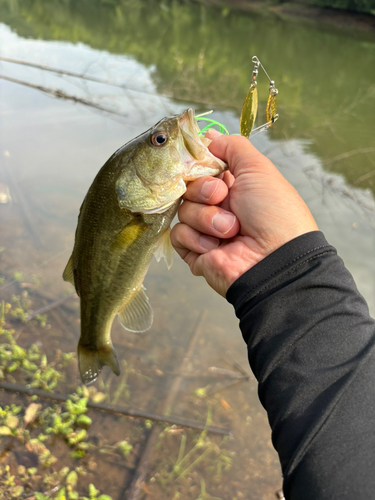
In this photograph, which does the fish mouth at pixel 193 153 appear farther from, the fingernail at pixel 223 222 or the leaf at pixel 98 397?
the leaf at pixel 98 397

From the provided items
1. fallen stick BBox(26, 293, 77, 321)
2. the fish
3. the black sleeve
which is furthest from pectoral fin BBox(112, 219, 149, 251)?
fallen stick BBox(26, 293, 77, 321)

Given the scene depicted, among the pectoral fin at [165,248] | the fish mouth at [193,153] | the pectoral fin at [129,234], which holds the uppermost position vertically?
the fish mouth at [193,153]

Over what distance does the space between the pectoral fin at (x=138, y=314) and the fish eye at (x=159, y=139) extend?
0.91m

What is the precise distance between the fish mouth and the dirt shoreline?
27796mm

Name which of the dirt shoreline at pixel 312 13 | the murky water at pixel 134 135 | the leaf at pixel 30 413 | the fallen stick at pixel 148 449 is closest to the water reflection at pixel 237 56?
the murky water at pixel 134 135

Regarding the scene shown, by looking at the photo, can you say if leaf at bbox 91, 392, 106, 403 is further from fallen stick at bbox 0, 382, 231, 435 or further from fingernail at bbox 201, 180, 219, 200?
fingernail at bbox 201, 180, 219, 200

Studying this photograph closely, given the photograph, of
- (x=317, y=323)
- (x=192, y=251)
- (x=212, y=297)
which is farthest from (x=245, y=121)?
(x=212, y=297)

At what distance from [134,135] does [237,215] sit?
6.79 meters

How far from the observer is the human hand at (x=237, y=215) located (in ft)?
5.71

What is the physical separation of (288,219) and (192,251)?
2.07 feet

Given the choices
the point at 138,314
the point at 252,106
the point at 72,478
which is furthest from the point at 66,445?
the point at 252,106

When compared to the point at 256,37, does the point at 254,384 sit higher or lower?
lower

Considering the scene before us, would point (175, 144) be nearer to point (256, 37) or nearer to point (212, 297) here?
point (212, 297)

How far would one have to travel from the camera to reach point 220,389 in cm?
393
